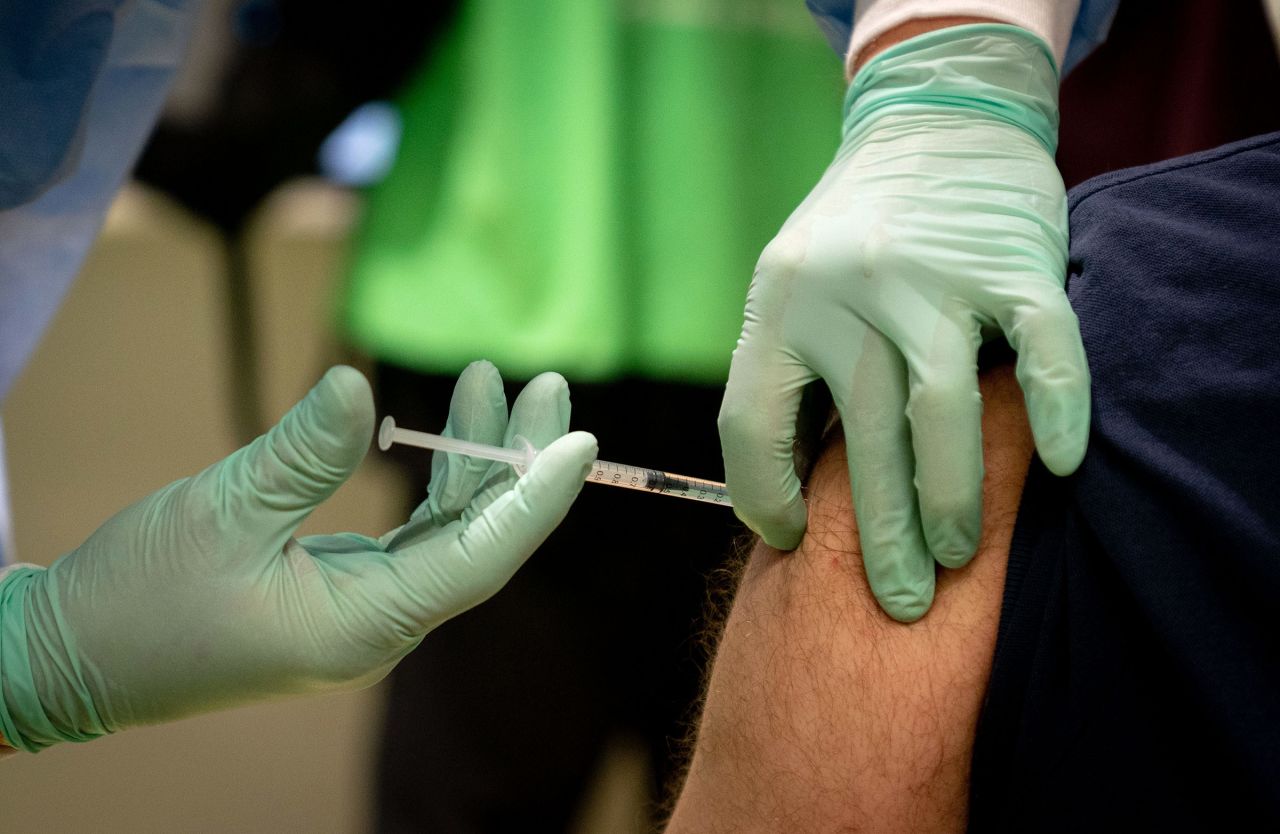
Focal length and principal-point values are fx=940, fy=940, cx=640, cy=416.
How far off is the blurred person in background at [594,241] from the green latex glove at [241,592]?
80 cm

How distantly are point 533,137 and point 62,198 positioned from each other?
2.28ft

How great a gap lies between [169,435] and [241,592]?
4.31ft

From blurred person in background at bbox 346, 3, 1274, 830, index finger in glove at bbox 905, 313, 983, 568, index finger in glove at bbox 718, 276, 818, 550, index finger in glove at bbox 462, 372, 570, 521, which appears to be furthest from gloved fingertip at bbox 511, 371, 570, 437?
blurred person in background at bbox 346, 3, 1274, 830

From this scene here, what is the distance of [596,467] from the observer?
857 millimetres

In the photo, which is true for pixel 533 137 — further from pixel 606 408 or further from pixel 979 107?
pixel 979 107

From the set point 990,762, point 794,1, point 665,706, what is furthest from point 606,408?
point 990,762

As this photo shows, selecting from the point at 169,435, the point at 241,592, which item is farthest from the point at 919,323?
the point at 169,435

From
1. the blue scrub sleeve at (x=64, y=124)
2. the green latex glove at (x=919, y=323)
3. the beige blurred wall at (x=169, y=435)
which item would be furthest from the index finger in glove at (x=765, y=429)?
the beige blurred wall at (x=169, y=435)

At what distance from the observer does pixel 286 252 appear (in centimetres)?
182

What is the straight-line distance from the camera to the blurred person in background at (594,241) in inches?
59.1

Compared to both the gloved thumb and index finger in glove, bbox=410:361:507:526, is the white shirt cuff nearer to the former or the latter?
index finger in glove, bbox=410:361:507:526

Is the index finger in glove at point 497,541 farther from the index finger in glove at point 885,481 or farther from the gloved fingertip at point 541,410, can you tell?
the index finger in glove at point 885,481

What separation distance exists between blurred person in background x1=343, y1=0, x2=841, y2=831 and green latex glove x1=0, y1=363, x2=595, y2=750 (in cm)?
80

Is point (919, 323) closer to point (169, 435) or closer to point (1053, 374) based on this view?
point (1053, 374)
